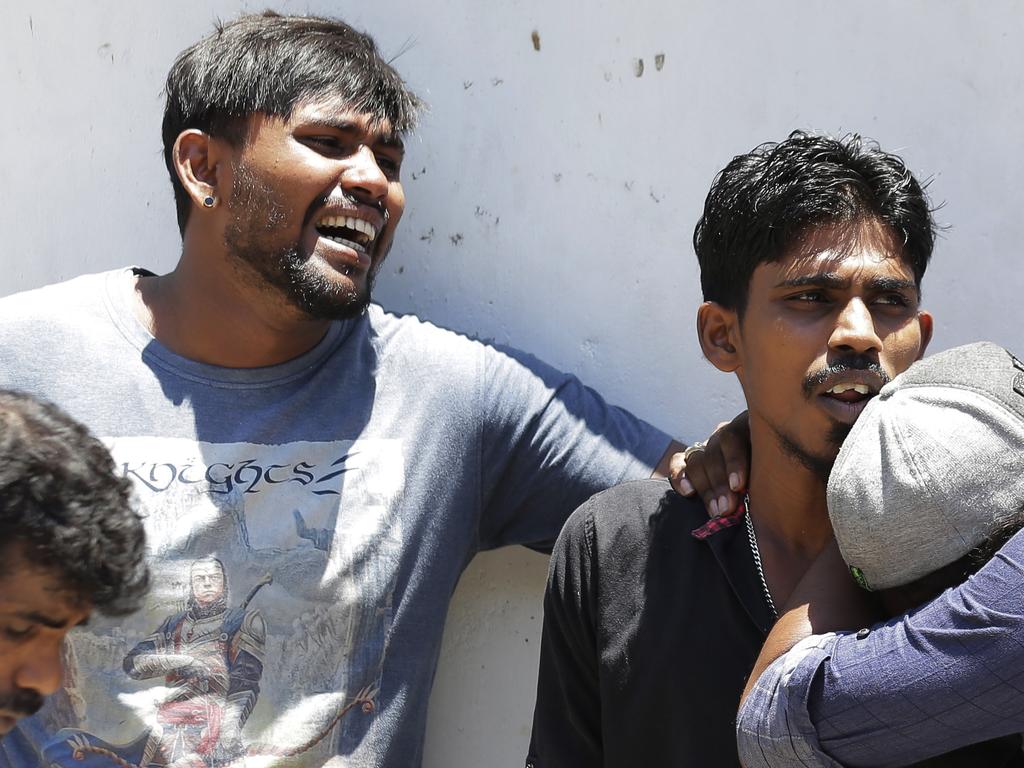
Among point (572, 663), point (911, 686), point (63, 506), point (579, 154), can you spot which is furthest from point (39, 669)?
point (579, 154)

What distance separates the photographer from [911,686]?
1.52 meters

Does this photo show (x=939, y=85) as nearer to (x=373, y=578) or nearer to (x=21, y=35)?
(x=373, y=578)

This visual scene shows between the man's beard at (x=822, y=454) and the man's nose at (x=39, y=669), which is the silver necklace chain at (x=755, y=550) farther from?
the man's nose at (x=39, y=669)

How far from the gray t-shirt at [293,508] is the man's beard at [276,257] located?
0.47 feet

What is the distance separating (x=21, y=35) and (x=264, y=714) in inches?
76.7

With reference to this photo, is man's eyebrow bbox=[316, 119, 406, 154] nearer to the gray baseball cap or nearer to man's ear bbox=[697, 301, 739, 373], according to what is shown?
man's ear bbox=[697, 301, 739, 373]

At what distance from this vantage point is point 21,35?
330 centimetres

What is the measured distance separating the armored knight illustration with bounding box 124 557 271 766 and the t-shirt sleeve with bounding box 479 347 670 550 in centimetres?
55

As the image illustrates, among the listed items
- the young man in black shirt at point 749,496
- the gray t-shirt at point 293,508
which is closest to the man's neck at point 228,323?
the gray t-shirt at point 293,508

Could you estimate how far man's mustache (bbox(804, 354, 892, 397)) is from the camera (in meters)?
1.98

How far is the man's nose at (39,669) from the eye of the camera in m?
1.59

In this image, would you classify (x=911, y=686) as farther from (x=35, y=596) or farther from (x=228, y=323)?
(x=228, y=323)

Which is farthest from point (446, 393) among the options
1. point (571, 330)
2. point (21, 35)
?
point (21, 35)

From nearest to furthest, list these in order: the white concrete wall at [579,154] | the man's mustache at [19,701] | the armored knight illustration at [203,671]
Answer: the man's mustache at [19,701], the armored knight illustration at [203,671], the white concrete wall at [579,154]
